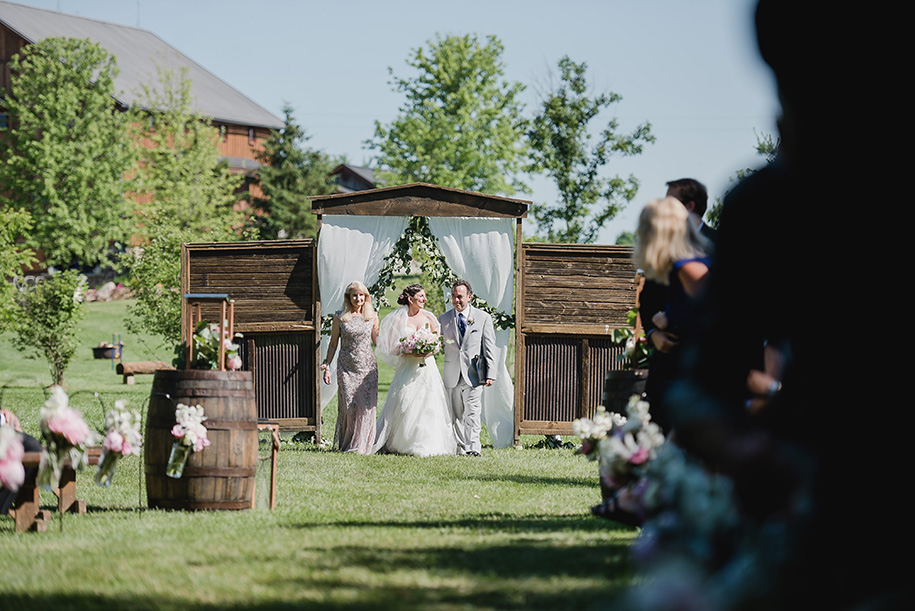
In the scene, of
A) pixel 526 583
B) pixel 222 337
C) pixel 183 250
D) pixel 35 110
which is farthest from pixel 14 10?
pixel 526 583

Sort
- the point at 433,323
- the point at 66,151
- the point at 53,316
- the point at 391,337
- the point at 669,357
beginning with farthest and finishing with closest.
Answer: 1. the point at 66,151
2. the point at 53,316
3. the point at 433,323
4. the point at 391,337
5. the point at 669,357

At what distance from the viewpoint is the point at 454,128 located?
35.6 m

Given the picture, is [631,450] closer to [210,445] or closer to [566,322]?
[210,445]

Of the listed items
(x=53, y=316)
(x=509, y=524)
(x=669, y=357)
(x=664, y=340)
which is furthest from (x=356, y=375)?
(x=53, y=316)

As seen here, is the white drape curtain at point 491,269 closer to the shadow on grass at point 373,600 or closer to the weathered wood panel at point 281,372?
the weathered wood panel at point 281,372

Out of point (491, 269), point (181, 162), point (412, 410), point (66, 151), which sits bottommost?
point (412, 410)

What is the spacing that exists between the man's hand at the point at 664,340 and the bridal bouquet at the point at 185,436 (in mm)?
3732

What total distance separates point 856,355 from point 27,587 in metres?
4.43

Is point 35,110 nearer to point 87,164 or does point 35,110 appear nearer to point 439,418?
point 87,164

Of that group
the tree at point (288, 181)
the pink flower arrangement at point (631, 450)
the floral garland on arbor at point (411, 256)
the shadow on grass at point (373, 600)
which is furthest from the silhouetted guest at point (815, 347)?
the tree at point (288, 181)

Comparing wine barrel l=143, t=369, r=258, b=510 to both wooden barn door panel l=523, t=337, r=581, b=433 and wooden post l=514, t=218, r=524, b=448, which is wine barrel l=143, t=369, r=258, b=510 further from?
wooden barn door panel l=523, t=337, r=581, b=433

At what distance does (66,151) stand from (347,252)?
3374cm

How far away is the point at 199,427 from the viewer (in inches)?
299

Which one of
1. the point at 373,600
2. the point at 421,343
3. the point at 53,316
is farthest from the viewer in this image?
the point at 53,316
